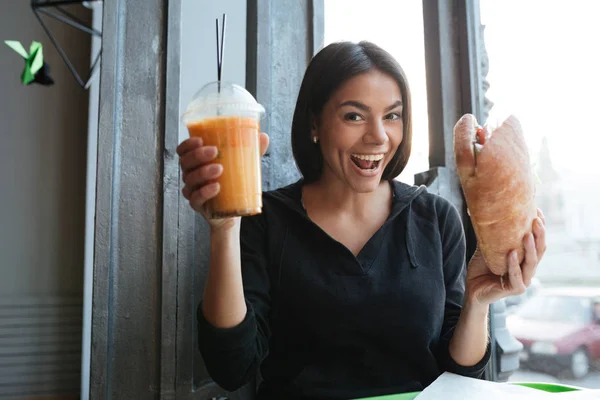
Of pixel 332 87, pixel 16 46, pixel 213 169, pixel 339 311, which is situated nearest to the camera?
pixel 213 169

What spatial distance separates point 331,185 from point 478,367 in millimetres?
729

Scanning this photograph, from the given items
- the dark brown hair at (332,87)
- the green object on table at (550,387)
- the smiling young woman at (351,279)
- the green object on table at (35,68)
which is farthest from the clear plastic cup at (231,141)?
the green object on table at (35,68)

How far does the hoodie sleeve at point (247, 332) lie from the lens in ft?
3.60

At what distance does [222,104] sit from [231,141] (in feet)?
0.24

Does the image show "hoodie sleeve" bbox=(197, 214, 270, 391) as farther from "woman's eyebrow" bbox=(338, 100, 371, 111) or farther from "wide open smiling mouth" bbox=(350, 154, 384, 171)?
"woman's eyebrow" bbox=(338, 100, 371, 111)

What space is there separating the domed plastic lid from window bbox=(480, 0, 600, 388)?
48.4 inches

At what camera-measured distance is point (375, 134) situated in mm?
1286

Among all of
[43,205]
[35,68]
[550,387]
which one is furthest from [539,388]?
[43,205]

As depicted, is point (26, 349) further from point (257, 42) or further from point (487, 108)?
point (487, 108)

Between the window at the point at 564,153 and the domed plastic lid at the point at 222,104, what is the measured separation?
1.23 metres

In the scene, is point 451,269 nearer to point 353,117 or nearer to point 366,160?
point 366,160

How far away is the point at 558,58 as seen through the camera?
1.67 meters

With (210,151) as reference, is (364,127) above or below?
above

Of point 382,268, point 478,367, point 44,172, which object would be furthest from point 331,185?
point 44,172
